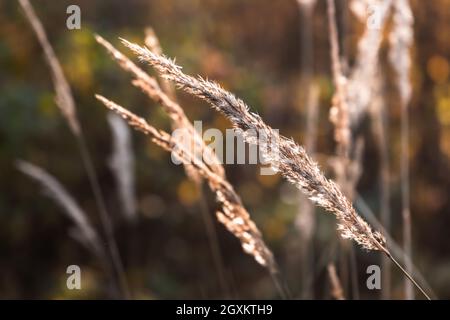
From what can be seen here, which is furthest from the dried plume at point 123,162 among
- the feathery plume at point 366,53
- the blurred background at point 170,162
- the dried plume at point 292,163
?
the dried plume at point 292,163

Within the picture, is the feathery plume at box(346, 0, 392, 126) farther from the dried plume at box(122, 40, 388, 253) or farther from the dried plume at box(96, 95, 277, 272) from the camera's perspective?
the dried plume at box(122, 40, 388, 253)

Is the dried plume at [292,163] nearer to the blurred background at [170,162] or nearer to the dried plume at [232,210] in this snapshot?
the dried plume at [232,210]

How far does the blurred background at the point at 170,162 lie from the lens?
3.83 m

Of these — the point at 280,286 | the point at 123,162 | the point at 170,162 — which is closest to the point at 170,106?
the point at 280,286

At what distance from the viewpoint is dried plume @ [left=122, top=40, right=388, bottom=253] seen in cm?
108

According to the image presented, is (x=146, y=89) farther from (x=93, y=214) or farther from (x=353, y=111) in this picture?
(x=93, y=214)

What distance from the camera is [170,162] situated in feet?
14.0

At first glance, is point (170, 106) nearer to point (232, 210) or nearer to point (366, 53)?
point (232, 210)

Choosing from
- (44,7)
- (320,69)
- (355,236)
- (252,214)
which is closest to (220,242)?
(252,214)

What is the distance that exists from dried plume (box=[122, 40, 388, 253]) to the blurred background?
8.14 feet

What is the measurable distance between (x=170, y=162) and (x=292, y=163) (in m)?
3.20

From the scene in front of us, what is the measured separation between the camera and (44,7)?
460cm

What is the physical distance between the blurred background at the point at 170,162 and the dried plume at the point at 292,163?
2.48 meters

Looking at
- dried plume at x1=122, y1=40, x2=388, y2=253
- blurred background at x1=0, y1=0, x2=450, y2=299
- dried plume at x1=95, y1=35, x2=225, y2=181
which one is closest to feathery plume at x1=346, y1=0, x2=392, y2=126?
dried plume at x1=95, y1=35, x2=225, y2=181
